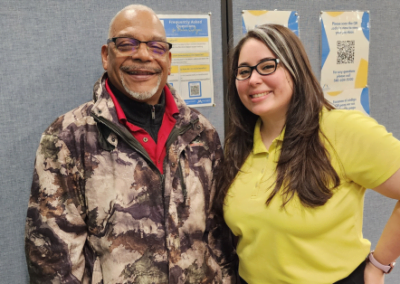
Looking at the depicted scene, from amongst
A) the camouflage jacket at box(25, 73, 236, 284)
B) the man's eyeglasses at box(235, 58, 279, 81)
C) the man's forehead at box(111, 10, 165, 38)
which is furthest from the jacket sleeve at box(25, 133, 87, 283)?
the man's eyeglasses at box(235, 58, 279, 81)

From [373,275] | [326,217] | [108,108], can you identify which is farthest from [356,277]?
[108,108]

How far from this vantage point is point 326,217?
100cm

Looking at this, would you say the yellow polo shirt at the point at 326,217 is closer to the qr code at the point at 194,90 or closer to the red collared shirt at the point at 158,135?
the red collared shirt at the point at 158,135

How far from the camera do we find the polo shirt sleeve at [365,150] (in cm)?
96

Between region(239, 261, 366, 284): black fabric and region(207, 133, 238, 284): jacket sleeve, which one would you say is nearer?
region(239, 261, 366, 284): black fabric

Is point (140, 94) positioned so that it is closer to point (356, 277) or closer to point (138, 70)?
point (138, 70)

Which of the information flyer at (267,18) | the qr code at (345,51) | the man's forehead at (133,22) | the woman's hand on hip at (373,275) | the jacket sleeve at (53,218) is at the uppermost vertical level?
Result: the information flyer at (267,18)

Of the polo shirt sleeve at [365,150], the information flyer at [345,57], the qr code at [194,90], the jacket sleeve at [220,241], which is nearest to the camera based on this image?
the polo shirt sleeve at [365,150]

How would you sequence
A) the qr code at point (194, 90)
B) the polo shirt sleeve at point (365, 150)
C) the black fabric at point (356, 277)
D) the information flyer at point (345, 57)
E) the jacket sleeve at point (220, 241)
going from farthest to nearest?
the information flyer at point (345, 57), the qr code at point (194, 90), the jacket sleeve at point (220, 241), the black fabric at point (356, 277), the polo shirt sleeve at point (365, 150)

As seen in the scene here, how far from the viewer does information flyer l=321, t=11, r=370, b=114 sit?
1600 millimetres

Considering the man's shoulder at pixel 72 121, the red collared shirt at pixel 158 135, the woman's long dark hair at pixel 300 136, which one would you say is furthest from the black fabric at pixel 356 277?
the man's shoulder at pixel 72 121

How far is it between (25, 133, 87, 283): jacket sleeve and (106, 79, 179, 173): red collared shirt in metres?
0.20

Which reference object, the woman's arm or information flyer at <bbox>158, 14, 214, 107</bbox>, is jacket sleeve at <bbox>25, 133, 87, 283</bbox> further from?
the woman's arm

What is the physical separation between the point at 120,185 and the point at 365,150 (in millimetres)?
730
